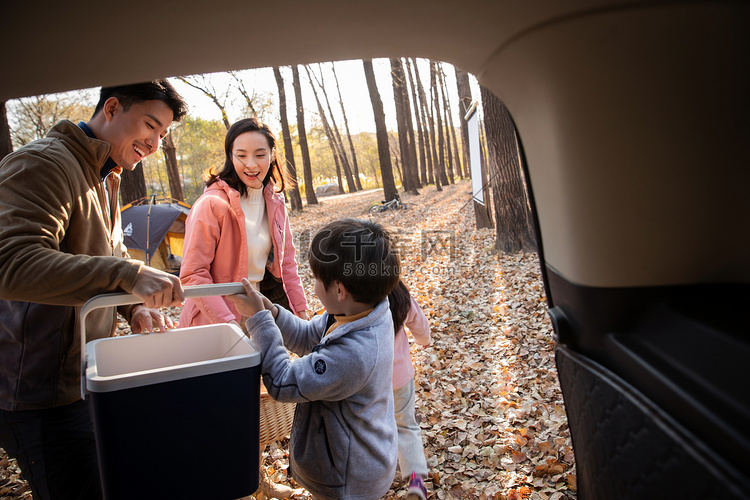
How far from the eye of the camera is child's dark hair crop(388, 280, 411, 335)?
2.62 metres

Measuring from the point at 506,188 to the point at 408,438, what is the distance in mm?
5883

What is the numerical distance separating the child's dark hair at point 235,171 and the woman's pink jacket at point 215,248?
90 millimetres

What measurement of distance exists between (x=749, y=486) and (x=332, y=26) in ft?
3.24

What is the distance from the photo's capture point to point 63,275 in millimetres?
1248

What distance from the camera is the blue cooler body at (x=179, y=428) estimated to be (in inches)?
42.3

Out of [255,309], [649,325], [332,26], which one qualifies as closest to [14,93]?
[332,26]

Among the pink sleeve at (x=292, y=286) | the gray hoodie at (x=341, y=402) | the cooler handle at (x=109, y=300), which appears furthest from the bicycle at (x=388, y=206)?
the cooler handle at (x=109, y=300)

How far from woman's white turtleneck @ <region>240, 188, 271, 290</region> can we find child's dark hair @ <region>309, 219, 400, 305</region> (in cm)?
94

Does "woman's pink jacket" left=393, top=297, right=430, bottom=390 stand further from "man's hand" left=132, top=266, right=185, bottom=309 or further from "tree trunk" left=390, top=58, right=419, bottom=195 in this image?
"tree trunk" left=390, top=58, right=419, bottom=195

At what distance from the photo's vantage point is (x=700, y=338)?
2.63 ft

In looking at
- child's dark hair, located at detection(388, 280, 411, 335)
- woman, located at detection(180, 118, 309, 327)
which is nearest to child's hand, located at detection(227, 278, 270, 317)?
woman, located at detection(180, 118, 309, 327)

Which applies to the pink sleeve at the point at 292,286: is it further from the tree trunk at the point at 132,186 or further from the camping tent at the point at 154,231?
the tree trunk at the point at 132,186

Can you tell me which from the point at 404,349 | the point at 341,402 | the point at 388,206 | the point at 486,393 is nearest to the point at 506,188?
the point at 486,393

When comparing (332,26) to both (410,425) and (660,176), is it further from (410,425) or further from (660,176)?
(410,425)
